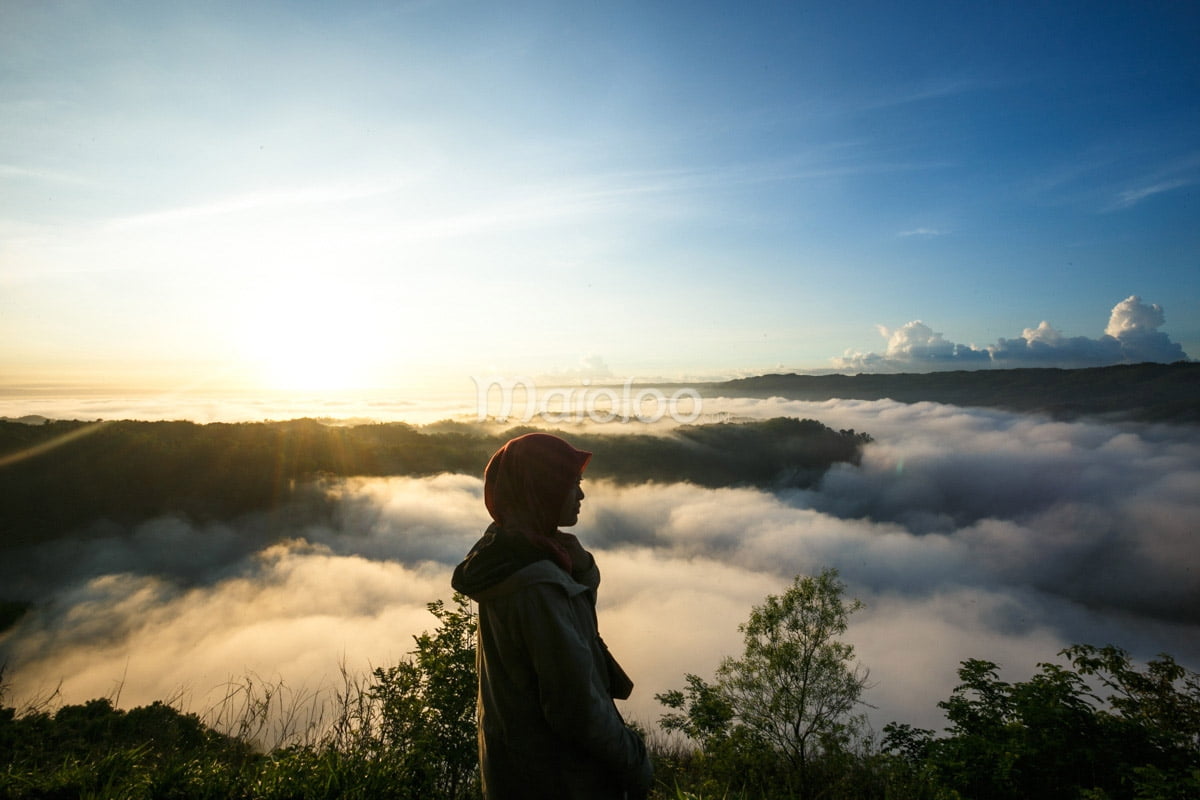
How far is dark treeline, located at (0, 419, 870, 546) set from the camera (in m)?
73.2

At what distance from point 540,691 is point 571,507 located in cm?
70

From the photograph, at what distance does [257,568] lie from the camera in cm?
9325

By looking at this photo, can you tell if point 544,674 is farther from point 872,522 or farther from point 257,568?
point 872,522

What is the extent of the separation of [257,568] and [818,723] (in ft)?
328

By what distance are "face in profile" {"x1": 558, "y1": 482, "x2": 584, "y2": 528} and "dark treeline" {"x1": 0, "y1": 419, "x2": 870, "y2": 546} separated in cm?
9651

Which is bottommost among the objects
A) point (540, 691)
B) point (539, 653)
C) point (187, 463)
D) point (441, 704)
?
point (187, 463)

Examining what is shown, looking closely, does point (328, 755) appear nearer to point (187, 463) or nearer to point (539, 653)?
A: point (539, 653)

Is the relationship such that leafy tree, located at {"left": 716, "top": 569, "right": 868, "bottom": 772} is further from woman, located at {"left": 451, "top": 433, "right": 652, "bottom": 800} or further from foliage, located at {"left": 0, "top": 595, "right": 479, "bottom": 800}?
woman, located at {"left": 451, "top": 433, "right": 652, "bottom": 800}

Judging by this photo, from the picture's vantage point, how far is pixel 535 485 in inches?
85.4

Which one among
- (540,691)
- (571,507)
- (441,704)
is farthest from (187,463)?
(540,691)

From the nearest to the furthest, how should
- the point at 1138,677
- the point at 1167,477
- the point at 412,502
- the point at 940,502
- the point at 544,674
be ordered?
1. the point at 544,674
2. the point at 1138,677
3. the point at 412,502
4. the point at 1167,477
5. the point at 940,502

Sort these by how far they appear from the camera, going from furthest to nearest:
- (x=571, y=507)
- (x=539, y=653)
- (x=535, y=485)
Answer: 1. (x=571, y=507)
2. (x=535, y=485)
3. (x=539, y=653)

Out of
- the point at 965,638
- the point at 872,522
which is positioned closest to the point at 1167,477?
the point at 872,522

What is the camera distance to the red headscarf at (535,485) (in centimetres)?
213
